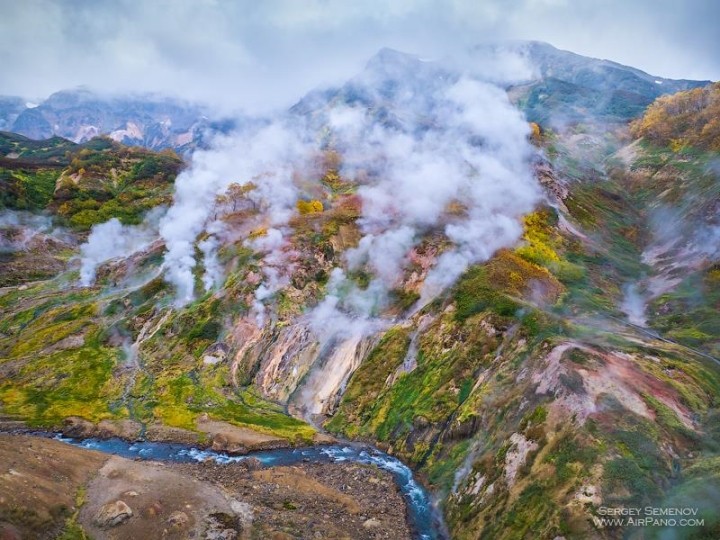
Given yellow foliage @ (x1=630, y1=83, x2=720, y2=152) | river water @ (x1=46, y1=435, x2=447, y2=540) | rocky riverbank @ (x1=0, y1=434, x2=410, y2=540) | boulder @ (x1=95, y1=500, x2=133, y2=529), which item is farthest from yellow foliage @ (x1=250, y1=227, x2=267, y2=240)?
yellow foliage @ (x1=630, y1=83, x2=720, y2=152)

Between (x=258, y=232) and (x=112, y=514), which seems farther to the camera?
(x=258, y=232)

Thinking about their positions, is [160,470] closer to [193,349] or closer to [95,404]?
[95,404]

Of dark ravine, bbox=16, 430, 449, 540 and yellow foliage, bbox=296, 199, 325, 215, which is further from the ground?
yellow foliage, bbox=296, 199, 325, 215

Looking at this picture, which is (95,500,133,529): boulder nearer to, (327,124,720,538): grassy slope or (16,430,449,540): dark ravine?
(16,430,449,540): dark ravine

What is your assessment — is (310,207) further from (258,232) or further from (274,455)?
(274,455)

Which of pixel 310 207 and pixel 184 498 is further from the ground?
pixel 310 207

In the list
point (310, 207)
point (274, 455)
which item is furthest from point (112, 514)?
point (310, 207)
